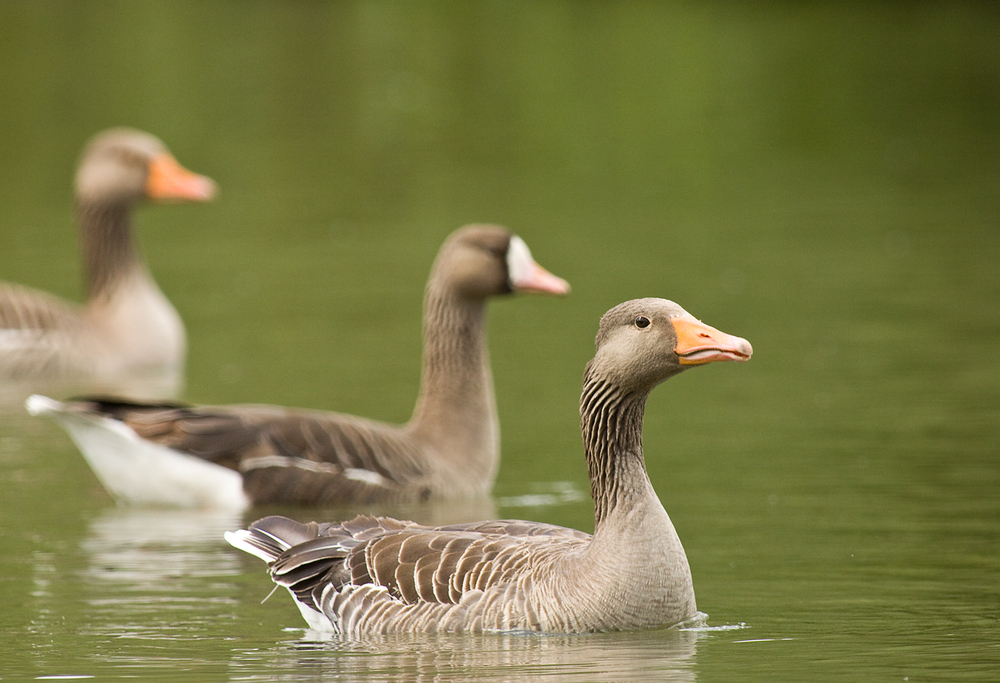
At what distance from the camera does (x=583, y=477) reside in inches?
506

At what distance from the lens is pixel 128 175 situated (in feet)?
62.5

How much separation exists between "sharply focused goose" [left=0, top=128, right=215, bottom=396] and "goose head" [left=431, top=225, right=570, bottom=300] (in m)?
5.80

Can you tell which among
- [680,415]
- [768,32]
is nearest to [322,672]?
[680,415]

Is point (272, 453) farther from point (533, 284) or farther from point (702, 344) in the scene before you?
point (702, 344)

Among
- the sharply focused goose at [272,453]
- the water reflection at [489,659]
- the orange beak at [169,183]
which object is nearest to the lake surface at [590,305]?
the water reflection at [489,659]

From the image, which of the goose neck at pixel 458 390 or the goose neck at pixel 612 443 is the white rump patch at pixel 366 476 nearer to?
the goose neck at pixel 458 390

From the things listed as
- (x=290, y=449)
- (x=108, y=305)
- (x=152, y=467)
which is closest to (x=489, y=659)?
(x=290, y=449)

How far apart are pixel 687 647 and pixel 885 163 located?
81.8ft

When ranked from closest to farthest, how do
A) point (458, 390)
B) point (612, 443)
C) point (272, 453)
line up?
point (612, 443) < point (272, 453) < point (458, 390)

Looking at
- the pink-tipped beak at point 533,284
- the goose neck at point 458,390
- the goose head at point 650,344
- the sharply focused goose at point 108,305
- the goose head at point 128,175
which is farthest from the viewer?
the goose head at point 128,175

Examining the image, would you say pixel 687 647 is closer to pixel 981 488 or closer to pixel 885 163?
pixel 981 488

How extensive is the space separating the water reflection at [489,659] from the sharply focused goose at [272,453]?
3751 mm

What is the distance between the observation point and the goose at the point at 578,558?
8156mm

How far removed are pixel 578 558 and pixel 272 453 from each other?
175 inches
